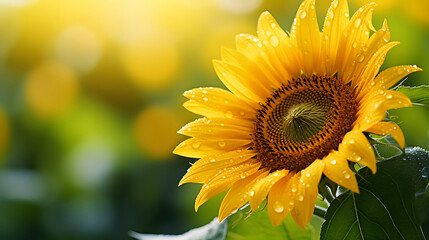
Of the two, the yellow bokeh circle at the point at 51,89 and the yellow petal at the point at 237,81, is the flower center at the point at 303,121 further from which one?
the yellow bokeh circle at the point at 51,89

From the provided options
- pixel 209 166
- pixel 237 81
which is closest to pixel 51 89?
pixel 237 81

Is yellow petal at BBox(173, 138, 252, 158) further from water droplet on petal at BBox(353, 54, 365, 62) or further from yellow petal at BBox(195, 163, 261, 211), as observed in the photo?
water droplet on petal at BBox(353, 54, 365, 62)

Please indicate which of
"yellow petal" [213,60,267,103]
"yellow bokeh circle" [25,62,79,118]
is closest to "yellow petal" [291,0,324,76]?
"yellow petal" [213,60,267,103]

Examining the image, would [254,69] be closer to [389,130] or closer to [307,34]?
[307,34]

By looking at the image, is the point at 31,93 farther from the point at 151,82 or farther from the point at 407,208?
the point at 407,208

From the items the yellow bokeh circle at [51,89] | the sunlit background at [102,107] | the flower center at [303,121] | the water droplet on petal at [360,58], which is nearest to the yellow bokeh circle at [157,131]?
the sunlit background at [102,107]
